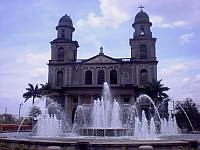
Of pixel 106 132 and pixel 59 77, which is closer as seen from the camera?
pixel 106 132

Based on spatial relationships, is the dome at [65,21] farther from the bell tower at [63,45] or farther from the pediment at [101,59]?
the pediment at [101,59]

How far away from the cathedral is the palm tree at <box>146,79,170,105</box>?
75.1 inches

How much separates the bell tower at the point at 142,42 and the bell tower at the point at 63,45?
1127 cm

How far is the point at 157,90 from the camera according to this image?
161 ft

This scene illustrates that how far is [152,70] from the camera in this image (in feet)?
171

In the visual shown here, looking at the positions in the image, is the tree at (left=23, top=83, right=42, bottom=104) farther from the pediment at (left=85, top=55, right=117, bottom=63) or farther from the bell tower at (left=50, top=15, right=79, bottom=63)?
the pediment at (left=85, top=55, right=117, bottom=63)

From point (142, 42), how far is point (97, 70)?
9.73m

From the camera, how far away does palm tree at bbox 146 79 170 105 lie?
49062 mm

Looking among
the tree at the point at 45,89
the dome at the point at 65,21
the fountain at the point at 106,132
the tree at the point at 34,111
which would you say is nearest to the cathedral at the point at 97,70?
the dome at the point at 65,21

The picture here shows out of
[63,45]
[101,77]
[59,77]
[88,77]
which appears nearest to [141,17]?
[101,77]

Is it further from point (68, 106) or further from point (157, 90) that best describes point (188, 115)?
point (68, 106)

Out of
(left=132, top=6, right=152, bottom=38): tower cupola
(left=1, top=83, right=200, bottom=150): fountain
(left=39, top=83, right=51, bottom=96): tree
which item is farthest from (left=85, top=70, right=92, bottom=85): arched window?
(left=132, top=6, right=152, bottom=38): tower cupola

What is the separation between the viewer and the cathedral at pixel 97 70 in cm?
5043

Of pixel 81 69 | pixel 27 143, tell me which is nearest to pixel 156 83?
pixel 81 69
